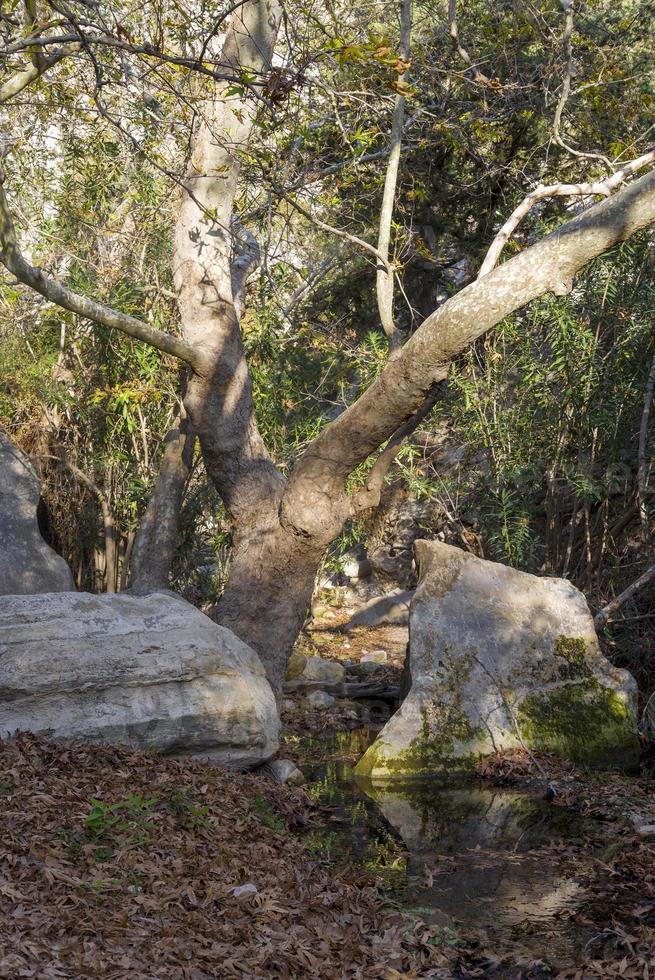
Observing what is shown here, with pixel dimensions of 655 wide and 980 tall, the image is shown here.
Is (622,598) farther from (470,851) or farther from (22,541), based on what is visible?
(22,541)

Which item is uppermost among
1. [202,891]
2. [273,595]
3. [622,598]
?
[273,595]

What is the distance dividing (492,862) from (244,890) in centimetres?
178

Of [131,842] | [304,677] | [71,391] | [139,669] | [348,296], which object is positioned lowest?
[304,677]

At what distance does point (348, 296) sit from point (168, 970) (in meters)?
10.5

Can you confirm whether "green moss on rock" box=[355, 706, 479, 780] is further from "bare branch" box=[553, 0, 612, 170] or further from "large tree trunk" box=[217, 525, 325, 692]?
"bare branch" box=[553, 0, 612, 170]

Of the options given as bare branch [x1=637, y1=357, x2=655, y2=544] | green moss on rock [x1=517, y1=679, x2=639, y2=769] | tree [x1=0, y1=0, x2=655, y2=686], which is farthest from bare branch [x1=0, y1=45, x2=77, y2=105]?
bare branch [x1=637, y1=357, x2=655, y2=544]

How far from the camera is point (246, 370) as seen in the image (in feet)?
26.7

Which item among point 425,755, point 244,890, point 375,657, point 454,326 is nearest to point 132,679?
point 244,890

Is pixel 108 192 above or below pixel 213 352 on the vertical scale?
above

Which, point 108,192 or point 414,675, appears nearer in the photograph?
point 414,675

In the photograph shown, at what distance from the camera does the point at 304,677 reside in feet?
31.9

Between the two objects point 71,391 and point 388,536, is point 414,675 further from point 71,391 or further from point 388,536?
point 388,536

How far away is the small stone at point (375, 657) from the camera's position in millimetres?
10562

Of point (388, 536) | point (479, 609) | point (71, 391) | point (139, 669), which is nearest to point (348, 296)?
point (388, 536)
